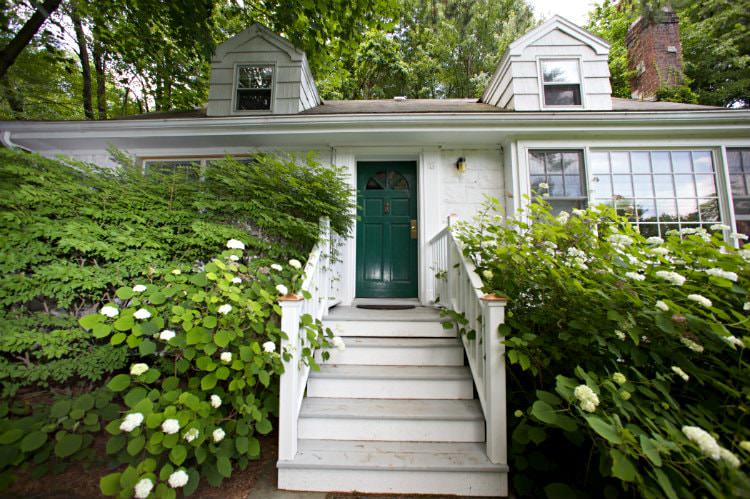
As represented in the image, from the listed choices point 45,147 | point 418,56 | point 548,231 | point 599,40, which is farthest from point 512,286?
point 418,56

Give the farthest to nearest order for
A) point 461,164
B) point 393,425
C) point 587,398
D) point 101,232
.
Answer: point 461,164 < point 101,232 < point 393,425 < point 587,398

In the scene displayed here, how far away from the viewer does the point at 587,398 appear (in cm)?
118

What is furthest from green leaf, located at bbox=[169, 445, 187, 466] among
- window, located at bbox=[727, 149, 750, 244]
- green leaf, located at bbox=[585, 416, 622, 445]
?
window, located at bbox=[727, 149, 750, 244]

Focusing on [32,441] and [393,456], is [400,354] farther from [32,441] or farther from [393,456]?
[32,441]

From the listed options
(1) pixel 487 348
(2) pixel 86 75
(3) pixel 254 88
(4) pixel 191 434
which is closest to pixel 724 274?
(1) pixel 487 348

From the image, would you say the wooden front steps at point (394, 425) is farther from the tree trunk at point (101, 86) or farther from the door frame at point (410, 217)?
the tree trunk at point (101, 86)

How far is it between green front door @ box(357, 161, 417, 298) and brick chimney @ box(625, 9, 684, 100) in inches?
198

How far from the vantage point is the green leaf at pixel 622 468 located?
0.99 m

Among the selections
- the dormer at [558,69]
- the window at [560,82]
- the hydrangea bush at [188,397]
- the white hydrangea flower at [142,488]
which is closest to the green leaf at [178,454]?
the hydrangea bush at [188,397]

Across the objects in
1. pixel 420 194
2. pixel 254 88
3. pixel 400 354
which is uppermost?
pixel 254 88

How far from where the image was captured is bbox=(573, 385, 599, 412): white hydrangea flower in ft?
3.79

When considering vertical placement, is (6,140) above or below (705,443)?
above

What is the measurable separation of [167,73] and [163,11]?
2.33m

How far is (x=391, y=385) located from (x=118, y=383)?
1.67 m
